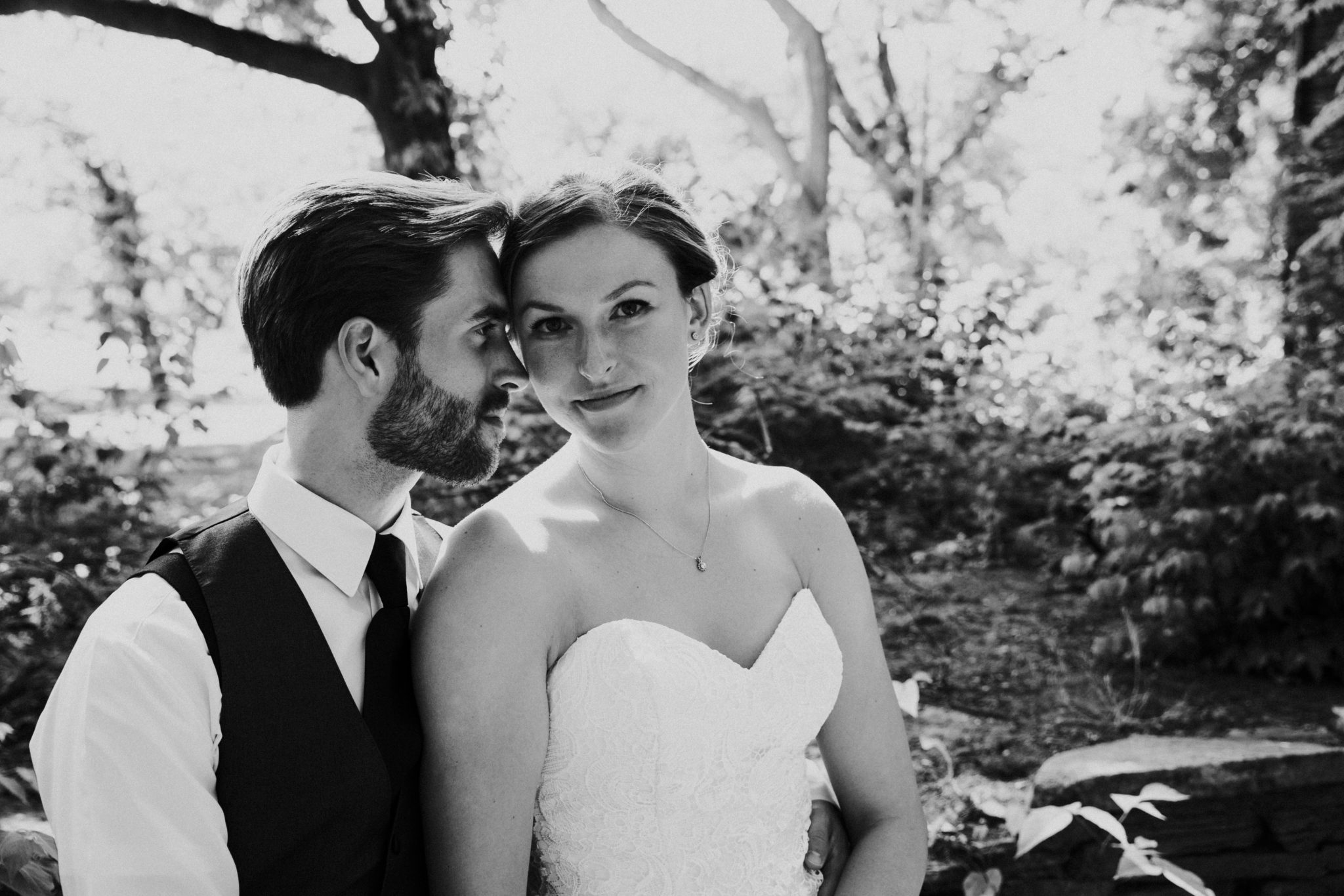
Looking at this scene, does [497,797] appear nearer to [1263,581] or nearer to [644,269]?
[644,269]

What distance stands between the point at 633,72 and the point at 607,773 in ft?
44.5

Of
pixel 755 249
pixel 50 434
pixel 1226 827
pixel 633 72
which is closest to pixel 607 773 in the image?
pixel 1226 827

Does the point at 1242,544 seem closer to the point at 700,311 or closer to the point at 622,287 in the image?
the point at 700,311

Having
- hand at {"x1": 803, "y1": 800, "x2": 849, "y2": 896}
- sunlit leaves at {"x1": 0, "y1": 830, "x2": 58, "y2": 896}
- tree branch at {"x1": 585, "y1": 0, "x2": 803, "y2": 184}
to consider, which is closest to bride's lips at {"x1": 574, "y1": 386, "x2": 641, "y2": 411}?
hand at {"x1": 803, "y1": 800, "x2": 849, "y2": 896}

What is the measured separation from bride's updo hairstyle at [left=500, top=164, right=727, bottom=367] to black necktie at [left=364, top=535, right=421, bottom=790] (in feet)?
1.94

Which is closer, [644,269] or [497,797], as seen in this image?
[497,797]

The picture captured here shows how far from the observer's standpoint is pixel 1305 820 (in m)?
3.32

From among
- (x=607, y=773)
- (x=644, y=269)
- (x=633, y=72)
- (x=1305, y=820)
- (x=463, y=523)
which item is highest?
(x=633, y=72)

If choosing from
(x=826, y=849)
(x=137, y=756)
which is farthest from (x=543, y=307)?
(x=826, y=849)

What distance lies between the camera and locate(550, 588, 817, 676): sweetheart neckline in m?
1.98

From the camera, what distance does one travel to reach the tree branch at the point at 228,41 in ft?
18.6

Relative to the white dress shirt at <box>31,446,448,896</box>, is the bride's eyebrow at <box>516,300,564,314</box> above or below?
above

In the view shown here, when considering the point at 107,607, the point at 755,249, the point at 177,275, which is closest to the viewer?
the point at 107,607

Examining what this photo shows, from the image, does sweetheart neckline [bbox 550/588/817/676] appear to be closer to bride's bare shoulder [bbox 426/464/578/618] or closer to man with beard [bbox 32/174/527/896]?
bride's bare shoulder [bbox 426/464/578/618]
